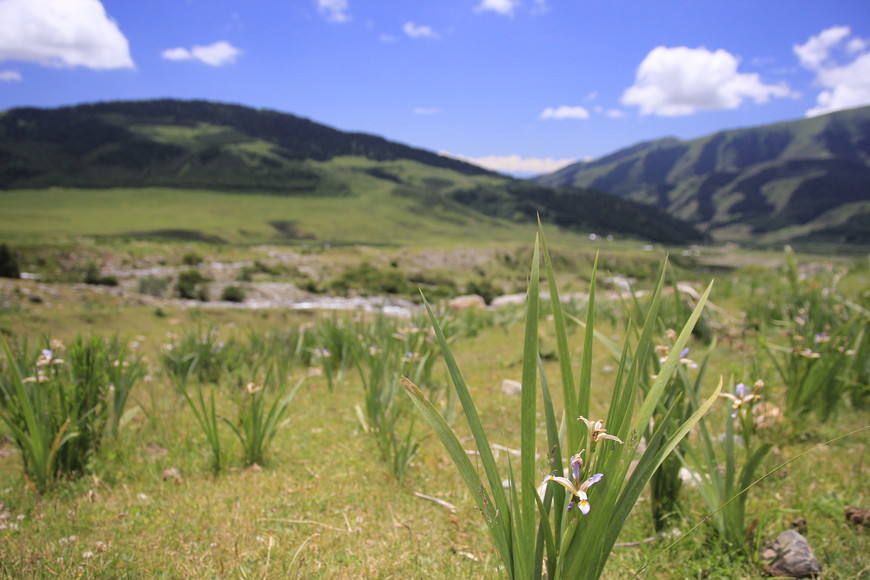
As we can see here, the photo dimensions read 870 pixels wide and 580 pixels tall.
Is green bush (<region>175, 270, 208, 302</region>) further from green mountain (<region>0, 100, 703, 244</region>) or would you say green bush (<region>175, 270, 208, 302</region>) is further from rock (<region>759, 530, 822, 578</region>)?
green mountain (<region>0, 100, 703, 244</region>)

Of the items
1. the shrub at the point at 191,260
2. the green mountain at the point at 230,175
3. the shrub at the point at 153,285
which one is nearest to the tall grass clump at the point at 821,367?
the shrub at the point at 153,285

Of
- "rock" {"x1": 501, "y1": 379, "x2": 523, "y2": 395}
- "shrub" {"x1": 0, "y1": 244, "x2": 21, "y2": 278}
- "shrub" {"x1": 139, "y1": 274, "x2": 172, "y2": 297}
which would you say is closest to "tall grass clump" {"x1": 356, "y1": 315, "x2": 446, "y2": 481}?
"rock" {"x1": 501, "y1": 379, "x2": 523, "y2": 395}

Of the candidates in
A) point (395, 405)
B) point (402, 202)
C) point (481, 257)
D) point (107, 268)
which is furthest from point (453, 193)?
point (395, 405)

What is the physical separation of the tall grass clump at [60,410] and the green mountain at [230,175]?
143 metres

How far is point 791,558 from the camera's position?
1.92 meters

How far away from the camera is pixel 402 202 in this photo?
504ft

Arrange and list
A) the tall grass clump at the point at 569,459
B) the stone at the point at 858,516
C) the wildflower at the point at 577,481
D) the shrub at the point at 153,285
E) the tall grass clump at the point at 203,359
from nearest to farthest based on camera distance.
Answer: the wildflower at the point at 577,481
the tall grass clump at the point at 569,459
the stone at the point at 858,516
the tall grass clump at the point at 203,359
the shrub at the point at 153,285

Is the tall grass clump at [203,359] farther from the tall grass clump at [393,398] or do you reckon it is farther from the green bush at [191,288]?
the green bush at [191,288]

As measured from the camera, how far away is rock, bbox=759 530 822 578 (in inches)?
74.6

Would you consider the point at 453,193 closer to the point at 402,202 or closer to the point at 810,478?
the point at 402,202

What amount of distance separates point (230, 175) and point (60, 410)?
160425 millimetres

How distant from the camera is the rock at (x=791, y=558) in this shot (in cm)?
189

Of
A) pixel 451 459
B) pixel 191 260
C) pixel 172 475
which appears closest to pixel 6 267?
pixel 191 260

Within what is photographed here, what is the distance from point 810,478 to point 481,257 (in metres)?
42.6
